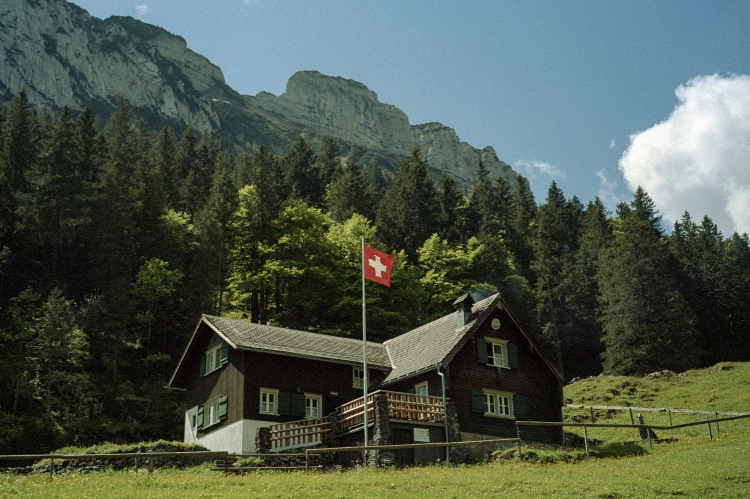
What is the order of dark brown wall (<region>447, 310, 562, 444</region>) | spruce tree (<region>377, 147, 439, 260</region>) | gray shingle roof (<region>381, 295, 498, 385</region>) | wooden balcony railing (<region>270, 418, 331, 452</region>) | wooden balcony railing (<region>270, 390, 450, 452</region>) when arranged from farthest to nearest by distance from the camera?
spruce tree (<region>377, 147, 439, 260</region>) → gray shingle roof (<region>381, 295, 498, 385</region>) → dark brown wall (<region>447, 310, 562, 444</region>) → wooden balcony railing (<region>270, 418, 331, 452</region>) → wooden balcony railing (<region>270, 390, 450, 452</region>)

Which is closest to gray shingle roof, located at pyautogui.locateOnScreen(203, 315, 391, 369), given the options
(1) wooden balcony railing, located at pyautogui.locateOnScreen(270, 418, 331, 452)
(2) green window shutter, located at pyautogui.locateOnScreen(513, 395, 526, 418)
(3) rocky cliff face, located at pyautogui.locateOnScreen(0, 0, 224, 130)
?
(1) wooden balcony railing, located at pyautogui.locateOnScreen(270, 418, 331, 452)

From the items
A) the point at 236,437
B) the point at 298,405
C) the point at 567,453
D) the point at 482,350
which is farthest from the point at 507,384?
the point at 236,437

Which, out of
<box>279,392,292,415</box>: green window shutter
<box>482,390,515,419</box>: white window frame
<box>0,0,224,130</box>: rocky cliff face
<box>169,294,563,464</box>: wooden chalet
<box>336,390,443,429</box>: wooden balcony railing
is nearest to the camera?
<box>336,390,443,429</box>: wooden balcony railing

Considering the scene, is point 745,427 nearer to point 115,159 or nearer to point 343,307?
point 343,307

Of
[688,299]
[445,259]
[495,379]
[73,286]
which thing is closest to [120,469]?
[495,379]

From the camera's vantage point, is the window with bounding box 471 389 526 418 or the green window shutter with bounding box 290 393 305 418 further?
the green window shutter with bounding box 290 393 305 418

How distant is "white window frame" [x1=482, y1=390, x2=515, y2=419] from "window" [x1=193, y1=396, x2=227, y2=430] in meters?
13.2

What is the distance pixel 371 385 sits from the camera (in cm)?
3703

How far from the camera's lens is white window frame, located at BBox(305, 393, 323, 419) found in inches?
1395

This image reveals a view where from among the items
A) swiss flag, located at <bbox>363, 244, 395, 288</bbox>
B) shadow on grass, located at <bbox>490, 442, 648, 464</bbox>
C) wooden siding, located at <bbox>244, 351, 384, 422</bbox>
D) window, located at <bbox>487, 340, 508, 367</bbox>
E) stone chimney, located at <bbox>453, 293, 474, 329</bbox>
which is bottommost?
shadow on grass, located at <bbox>490, 442, 648, 464</bbox>

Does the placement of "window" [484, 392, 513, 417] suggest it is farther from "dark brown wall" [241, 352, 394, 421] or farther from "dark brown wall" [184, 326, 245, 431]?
"dark brown wall" [184, 326, 245, 431]

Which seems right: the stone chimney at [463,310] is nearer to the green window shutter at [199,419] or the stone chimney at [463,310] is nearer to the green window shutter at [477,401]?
the green window shutter at [477,401]

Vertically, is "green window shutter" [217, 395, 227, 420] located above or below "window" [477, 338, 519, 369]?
below

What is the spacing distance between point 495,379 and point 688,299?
47.0 metres
